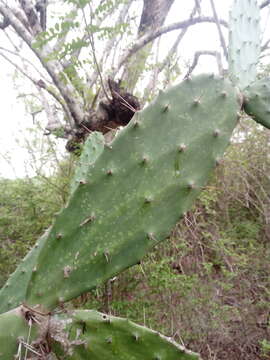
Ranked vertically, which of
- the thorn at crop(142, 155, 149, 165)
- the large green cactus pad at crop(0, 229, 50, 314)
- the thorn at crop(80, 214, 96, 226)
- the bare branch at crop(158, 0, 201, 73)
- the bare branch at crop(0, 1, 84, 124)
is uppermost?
the bare branch at crop(158, 0, 201, 73)

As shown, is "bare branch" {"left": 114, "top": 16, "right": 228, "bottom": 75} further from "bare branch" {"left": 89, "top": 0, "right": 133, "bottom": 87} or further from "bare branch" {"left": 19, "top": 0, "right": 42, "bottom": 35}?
"bare branch" {"left": 19, "top": 0, "right": 42, "bottom": 35}

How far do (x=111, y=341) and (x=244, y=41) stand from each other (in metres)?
1.12

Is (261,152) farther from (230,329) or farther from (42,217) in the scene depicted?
(42,217)

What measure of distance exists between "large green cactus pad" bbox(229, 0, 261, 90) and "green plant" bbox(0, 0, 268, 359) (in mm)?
274

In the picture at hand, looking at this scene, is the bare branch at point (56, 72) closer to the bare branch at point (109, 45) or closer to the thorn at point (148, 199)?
the bare branch at point (109, 45)

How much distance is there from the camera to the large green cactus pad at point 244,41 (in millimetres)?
1095

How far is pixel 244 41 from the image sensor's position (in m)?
1.21

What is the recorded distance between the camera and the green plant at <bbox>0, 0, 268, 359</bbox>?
74 cm

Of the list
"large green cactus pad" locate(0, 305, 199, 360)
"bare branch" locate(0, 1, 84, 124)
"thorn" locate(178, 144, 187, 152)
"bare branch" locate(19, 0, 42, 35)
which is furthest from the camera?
"bare branch" locate(19, 0, 42, 35)

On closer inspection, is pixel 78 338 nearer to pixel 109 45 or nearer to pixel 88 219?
pixel 88 219

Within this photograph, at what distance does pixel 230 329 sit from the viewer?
2062 millimetres

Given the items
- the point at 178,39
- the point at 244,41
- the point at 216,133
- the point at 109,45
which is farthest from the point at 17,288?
the point at 178,39

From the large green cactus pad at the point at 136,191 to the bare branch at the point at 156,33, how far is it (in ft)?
6.05

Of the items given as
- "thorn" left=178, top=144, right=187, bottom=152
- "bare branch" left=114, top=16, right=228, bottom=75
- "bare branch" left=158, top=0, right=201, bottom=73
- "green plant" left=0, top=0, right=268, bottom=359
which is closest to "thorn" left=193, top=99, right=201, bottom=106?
"green plant" left=0, top=0, right=268, bottom=359
